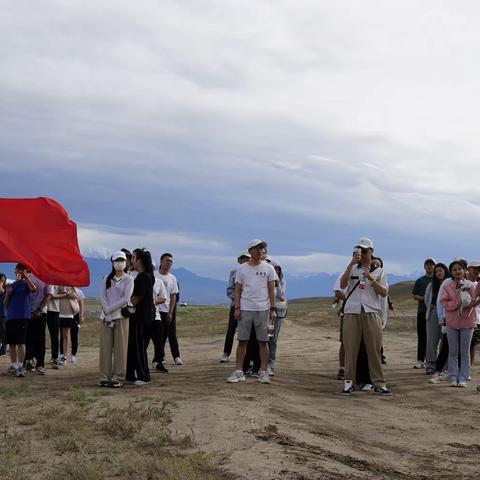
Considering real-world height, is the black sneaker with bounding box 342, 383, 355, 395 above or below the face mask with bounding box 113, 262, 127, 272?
below

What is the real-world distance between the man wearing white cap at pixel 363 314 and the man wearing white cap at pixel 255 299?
1.19m

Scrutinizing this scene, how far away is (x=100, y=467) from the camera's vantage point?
23.8ft

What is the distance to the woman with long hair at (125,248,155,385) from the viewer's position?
1314cm

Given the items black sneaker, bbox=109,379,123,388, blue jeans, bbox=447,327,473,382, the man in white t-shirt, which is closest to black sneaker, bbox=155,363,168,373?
the man in white t-shirt

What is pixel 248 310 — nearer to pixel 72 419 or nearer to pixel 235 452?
pixel 72 419

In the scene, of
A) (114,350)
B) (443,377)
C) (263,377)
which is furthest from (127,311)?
(443,377)

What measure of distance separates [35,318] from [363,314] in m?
6.00

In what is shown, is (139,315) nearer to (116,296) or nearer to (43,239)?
(116,296)

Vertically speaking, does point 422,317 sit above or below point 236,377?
above

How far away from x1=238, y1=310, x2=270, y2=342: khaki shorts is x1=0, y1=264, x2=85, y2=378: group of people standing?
12.8 ft

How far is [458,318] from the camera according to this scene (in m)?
14.1

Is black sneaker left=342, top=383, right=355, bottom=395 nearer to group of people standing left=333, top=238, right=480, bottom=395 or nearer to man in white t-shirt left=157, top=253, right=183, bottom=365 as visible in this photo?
group of people standing left=333, top=238, right=480, bottom=395

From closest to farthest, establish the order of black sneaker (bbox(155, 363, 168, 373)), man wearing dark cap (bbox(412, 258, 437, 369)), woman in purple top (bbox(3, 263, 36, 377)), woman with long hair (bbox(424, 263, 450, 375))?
woman in purple top (bbox(3, 263, 36, 377))
black sneaker (bbox(155, 363, 168, 373))
woman with long hair (bbox(424, 263, 450, 375))
man wearing dark cap (bbox(412, 258, 437, 369))

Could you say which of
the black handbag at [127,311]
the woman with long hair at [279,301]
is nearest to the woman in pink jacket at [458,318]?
the woman with long hair at [279,301]
